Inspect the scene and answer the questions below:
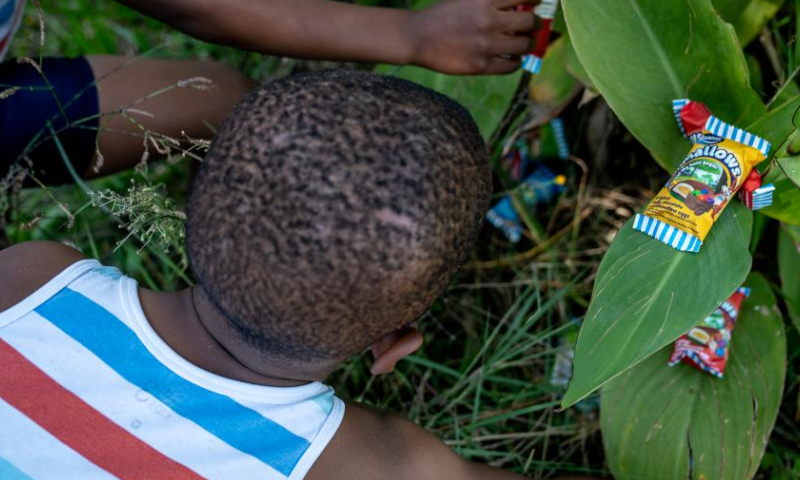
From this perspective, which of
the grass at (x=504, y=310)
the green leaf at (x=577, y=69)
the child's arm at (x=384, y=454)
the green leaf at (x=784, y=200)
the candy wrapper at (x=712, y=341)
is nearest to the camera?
the child's arm at (x=384, y=454)

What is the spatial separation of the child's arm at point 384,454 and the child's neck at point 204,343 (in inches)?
4.4

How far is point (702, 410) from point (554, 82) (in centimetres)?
76

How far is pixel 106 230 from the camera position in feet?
6.46

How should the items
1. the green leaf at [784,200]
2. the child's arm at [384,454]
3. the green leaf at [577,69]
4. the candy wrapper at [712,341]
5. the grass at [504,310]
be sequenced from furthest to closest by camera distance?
the grass at [504,310] → the green leaf at [577,69] → the candy wrapper at [712,341] → the green leaf at [784,200] → the child's arm at [384,454]

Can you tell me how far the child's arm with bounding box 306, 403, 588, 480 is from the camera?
108 centimetres

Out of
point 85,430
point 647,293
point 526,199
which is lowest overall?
point 526,199

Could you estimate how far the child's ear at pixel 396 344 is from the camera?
1.05 m

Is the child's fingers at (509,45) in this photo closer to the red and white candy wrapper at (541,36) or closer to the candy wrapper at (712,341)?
the red and white candy wrapper at (541,36)

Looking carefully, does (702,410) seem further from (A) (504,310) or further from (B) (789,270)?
(A) (504,310)

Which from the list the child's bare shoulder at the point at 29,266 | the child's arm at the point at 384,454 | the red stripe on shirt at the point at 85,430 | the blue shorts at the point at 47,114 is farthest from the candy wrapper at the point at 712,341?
the blue shorts at the point at 47,114

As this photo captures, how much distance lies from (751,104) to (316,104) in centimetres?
79

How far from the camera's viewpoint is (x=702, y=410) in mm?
1396

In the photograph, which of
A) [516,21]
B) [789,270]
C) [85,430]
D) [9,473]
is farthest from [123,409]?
[789,270]

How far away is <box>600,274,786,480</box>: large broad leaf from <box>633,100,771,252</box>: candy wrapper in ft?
1.20
